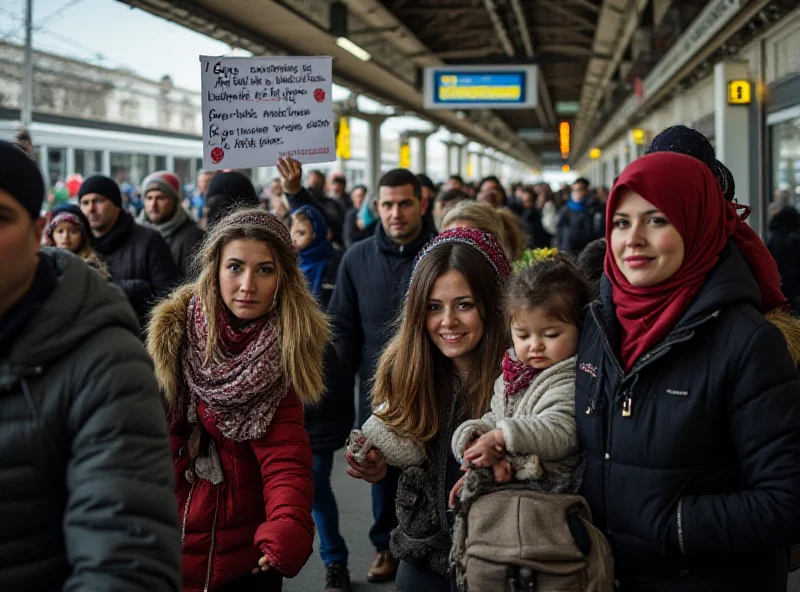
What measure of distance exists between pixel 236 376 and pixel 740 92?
9535 mm

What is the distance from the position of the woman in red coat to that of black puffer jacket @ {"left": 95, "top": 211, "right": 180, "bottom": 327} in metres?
2.98

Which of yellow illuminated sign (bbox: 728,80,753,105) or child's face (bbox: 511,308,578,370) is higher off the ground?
yellow illuminated sign (bbox: 728,80,753,105)

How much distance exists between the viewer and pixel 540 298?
8.80 feet

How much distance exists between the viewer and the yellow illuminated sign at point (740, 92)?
10.9m

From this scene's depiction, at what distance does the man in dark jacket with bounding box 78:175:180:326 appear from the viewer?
238 inches

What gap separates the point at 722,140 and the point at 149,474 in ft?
33.8

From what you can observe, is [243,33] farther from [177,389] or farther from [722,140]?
[177,389]

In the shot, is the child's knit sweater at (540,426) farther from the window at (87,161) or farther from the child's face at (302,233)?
the window at (87,161)

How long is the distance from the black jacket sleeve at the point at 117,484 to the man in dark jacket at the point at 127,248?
14.4 feet

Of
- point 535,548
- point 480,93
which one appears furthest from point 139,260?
point 480,93

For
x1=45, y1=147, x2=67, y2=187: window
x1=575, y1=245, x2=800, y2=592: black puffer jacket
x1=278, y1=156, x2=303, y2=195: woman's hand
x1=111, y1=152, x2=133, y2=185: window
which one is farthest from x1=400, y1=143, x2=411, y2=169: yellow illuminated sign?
x1=575, y1=245, x2=800, y2=592: black puffer jacket

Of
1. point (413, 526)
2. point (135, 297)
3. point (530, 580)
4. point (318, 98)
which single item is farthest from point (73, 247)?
point (530, 580)

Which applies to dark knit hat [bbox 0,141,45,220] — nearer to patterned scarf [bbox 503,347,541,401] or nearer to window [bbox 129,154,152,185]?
patterned scarf [bbox 503,347,541,401]

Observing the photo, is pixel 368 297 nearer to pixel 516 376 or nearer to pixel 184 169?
pixel 516 376
